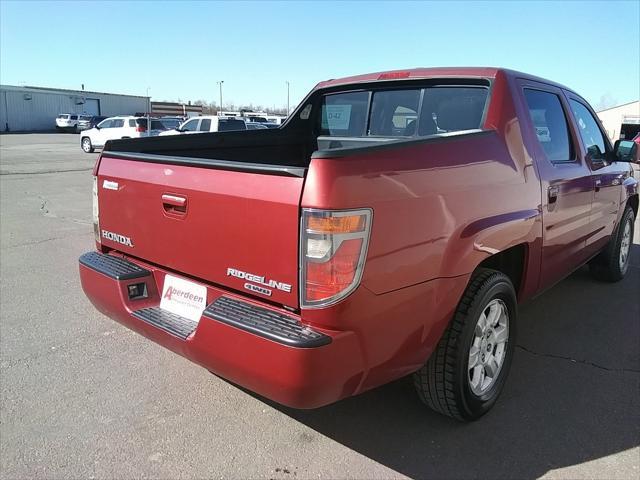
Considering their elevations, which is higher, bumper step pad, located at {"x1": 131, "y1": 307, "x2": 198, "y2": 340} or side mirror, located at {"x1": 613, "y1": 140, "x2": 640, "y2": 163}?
side mirror, located at {"x1": 613, "y1": 140, "x2": 640, "y2": 163}

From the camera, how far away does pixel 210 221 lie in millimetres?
2445

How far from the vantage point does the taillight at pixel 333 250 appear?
2.01 m

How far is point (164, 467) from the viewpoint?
2.49m

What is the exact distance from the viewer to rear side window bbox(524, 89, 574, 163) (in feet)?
11.2

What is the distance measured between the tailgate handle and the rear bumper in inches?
16.4

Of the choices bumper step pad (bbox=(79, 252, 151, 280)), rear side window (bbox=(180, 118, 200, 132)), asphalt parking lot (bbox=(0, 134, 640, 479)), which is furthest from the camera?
rear side window (bbox=(180, 118, 200, 132))

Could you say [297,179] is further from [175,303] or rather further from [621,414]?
[621,414]

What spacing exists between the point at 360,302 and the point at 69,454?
5.62 feet

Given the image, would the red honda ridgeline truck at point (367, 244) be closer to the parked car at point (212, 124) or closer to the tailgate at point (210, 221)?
the tailgate at point (210, 221)

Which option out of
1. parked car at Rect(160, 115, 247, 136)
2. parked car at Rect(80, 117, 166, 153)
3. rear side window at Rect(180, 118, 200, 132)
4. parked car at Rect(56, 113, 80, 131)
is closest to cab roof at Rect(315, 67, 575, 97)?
parked car at Rect(160, 115, 247, 136)

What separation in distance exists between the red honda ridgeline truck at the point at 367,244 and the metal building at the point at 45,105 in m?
55.8

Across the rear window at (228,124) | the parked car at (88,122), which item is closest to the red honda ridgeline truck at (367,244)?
the rear window at (228,124)

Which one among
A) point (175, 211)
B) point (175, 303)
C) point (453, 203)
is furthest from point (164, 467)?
point (453, 203)

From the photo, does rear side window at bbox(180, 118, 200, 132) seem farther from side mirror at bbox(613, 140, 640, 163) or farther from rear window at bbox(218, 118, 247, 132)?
side mirror at bbox(613, 140, 640, 163)
